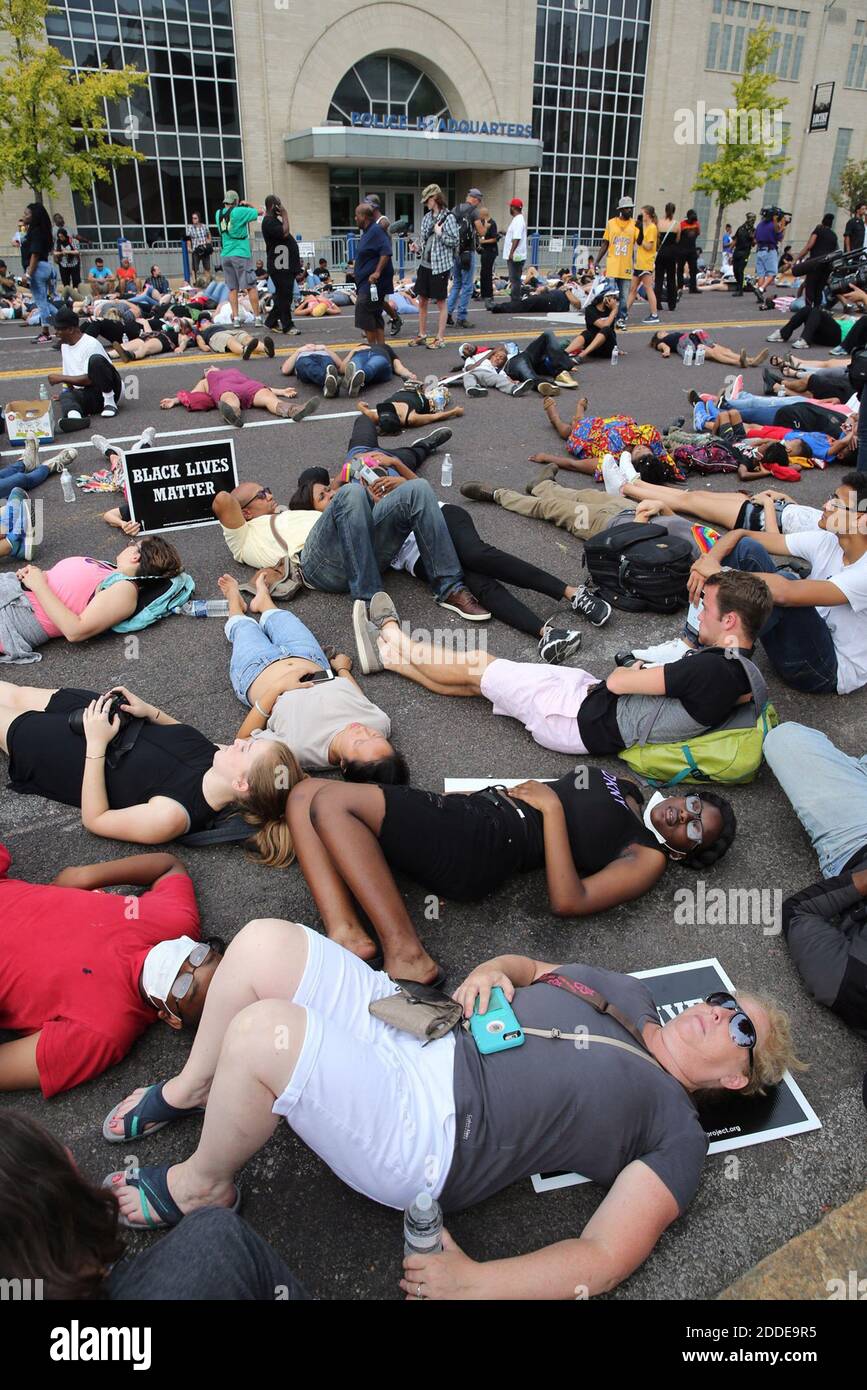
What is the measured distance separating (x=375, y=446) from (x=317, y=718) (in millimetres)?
4056

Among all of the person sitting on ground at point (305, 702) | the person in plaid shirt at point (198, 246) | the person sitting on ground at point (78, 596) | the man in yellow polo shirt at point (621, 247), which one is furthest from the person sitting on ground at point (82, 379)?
the person in plaid shirt at point (198, 246)

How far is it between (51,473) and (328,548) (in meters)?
3.95

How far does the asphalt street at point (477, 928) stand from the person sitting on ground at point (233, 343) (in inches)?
240

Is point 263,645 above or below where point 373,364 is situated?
below

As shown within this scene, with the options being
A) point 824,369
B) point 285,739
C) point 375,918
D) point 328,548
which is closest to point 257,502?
point 328,548

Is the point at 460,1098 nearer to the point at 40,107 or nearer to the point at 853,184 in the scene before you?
the point at 40,107

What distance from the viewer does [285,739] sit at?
3.91 metres

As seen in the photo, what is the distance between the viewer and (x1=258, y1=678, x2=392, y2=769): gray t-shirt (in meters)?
3.89

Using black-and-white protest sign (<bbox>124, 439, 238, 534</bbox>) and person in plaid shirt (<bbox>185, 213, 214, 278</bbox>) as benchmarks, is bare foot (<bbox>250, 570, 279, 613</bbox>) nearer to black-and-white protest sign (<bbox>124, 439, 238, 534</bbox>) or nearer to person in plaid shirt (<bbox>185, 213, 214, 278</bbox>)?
black-and-white protest sign (<bbox>124, 439, 238, 534</bbox>)

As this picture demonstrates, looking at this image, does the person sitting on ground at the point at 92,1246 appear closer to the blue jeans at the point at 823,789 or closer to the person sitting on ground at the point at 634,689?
the blue jeans at the point at 823,789

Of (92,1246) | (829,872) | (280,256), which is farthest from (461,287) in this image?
(92,1246)

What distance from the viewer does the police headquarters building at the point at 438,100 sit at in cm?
2947

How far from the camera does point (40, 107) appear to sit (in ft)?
72.1

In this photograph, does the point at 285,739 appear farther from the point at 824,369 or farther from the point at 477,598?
the point at 824,369
